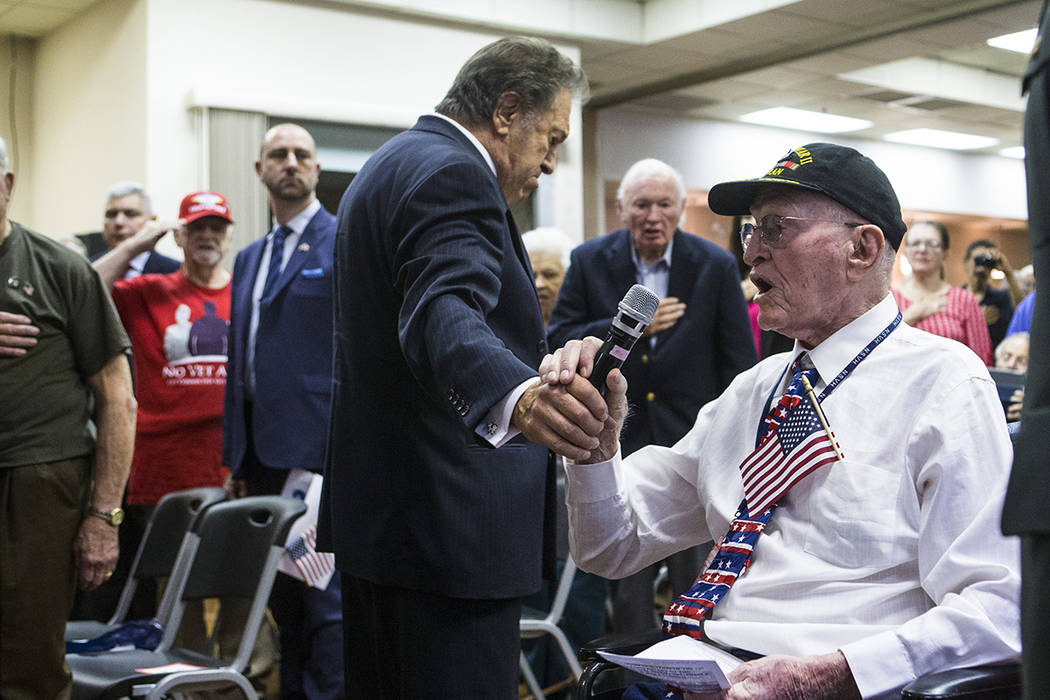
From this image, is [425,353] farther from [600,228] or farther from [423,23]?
[600,228]

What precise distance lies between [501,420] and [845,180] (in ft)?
2.11

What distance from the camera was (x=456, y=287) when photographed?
162 centimetres

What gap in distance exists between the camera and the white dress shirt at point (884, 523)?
56.9 inches

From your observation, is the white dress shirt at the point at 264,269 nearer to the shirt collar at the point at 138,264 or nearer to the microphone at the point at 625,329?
the shirt collar at the point at 138,264

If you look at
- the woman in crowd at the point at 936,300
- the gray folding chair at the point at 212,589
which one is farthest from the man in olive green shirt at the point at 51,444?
the woman in crowd at the point at 936,300

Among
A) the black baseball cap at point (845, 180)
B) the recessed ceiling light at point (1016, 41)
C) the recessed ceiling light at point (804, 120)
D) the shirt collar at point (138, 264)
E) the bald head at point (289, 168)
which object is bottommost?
the black baseball cap at point (845, 180)

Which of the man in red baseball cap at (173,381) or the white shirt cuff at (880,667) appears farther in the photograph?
the man in red baseball cap at (173,381)

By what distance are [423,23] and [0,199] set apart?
588cm

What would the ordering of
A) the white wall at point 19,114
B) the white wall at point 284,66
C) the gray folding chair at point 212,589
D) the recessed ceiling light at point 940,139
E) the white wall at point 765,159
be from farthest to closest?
1. the recessed ceiling light at point 940,139
2. the white wall at point 765,159
3. the white wall at point 19,114
4. the white wall at point 284,66
5. the gray folding chair at point 212,589

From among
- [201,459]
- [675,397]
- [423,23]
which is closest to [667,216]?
[675,397]

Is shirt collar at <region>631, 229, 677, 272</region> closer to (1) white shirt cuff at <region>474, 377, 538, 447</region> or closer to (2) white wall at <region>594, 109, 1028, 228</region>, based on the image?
(1) white shirt cuff at <region>474, 377, 538, 447</region>

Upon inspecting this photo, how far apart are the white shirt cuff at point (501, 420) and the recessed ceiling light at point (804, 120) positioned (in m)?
10.8

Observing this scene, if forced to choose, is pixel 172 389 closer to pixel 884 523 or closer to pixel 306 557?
pixel 306 557

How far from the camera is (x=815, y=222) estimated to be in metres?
1.73
